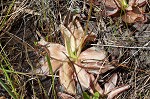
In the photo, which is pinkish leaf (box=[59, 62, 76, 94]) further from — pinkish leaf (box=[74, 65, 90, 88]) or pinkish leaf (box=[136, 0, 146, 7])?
pinkish leaf (box=[136, 0, 146, 7])

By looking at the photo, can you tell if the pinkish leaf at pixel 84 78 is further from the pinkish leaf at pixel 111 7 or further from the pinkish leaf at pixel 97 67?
the pinkish leaf at pixel 111 7

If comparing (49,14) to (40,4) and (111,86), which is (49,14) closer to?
(40,4)

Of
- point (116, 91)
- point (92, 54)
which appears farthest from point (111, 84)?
point (92, 54)

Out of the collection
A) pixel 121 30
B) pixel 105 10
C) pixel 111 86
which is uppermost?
pixel 105 10

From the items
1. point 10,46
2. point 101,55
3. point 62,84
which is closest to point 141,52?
point 101,55

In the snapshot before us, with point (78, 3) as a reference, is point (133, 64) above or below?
below

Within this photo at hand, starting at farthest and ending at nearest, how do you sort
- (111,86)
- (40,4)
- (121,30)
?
(40,4), (121,30), (111,86)

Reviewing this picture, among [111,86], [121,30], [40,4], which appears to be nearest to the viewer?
[111,86]

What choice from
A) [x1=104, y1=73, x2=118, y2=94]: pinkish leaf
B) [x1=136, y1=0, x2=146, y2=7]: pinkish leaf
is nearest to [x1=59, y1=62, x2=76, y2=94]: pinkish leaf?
[x1=104, y1=73, x2=118, y2=94]: pinkish leaf
